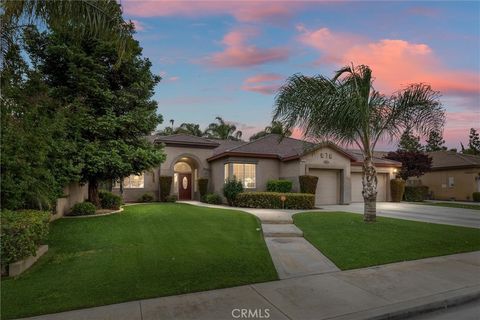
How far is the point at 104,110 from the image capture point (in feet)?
46.2

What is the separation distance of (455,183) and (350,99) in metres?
25.7

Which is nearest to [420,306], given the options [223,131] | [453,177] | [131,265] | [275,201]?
[131,265]

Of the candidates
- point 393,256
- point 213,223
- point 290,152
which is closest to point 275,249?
point 393,256

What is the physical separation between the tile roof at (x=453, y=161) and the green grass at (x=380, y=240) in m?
21.8

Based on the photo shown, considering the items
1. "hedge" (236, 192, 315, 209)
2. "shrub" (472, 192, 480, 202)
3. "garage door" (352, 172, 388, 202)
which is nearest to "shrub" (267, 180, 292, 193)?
"hedge" (236, 192, 315, 209)

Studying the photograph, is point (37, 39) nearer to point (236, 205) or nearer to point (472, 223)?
point (236, 205)

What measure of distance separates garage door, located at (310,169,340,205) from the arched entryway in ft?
30.6

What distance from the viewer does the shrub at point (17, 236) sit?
20.0 ft

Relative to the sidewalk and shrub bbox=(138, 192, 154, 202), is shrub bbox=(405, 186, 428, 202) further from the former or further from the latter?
the sidewalk

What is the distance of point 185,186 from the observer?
25953mm

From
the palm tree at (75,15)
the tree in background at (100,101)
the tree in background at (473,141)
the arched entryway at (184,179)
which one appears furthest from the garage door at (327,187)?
the tree in background at (473,141)

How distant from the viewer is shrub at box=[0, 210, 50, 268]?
240 inches

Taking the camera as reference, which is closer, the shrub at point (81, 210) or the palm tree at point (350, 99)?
→ the palm tree at point (350, 99)

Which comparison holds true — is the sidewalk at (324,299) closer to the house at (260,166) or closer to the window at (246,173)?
the house at (260,166)
